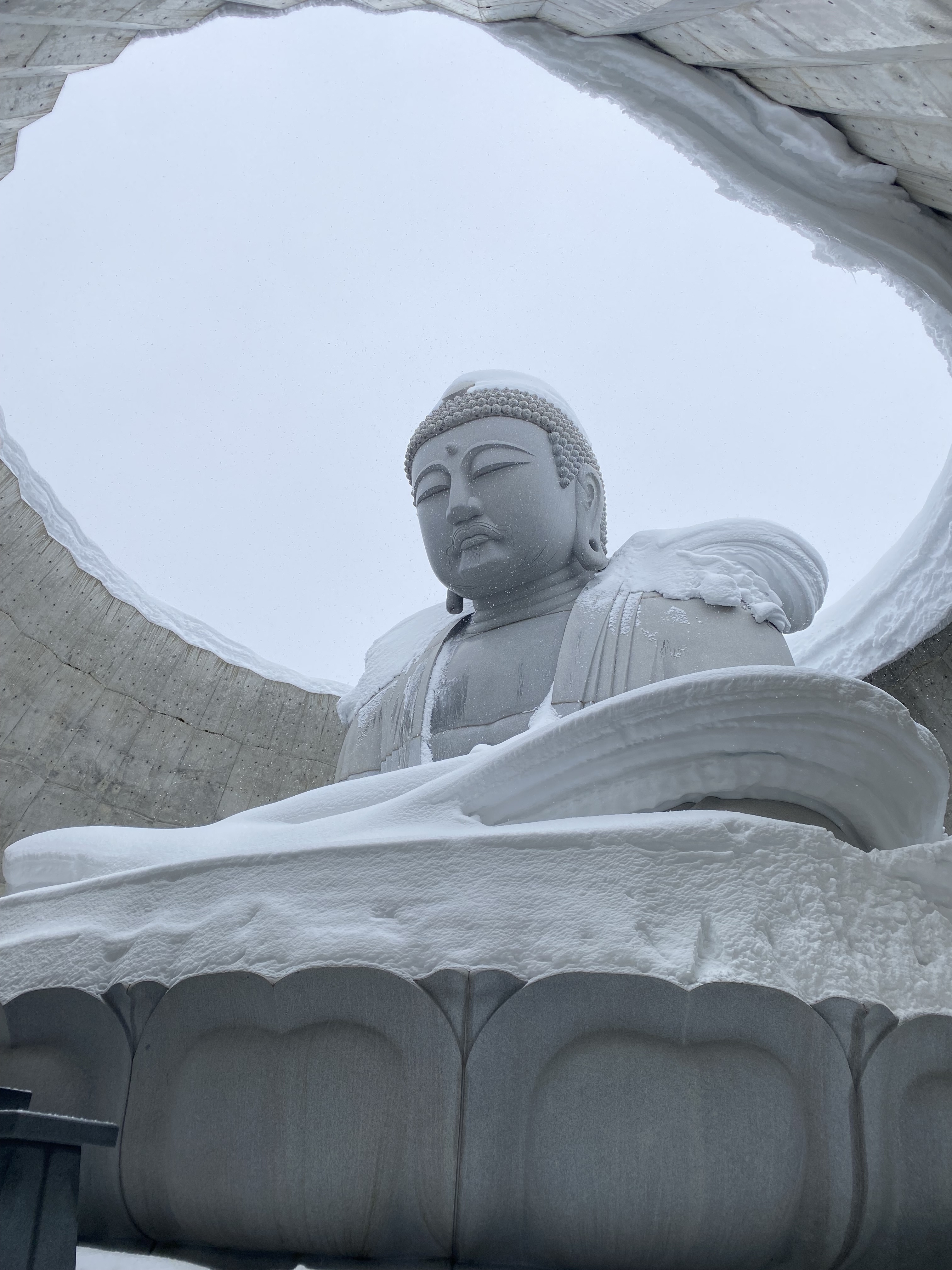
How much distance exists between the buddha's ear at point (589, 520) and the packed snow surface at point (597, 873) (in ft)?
3.96

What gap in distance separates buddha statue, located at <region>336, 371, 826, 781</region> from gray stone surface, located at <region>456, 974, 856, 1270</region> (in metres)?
1.36

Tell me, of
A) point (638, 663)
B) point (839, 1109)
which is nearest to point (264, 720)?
point (638, 663)

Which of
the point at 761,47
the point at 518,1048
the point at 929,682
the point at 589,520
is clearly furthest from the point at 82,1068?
the point at 929,682

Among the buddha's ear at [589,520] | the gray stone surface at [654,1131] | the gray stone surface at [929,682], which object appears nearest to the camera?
the gray stone surface at [654,1131]

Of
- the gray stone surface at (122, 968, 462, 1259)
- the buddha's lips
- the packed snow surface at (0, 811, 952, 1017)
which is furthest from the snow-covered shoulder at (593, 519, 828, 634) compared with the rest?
the gray stone surface at (122, 968, 462, 1259)

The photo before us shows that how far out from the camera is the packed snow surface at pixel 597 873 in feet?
3.92

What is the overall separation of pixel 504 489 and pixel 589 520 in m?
0.29

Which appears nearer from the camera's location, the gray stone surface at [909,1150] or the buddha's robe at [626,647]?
the gray stone surface at [909,1150]

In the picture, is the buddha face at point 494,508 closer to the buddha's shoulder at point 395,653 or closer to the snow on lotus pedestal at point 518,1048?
the buddha's shoulder at point 395,653

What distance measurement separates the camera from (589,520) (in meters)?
2.85

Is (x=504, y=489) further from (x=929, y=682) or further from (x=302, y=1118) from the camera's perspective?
(x=929, y=682)

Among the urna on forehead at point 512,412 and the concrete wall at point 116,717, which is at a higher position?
the urna on forehead at point 512,412

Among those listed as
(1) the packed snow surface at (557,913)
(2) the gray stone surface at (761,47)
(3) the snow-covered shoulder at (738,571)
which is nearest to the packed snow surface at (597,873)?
(1) the packed snow surface at (557,913)

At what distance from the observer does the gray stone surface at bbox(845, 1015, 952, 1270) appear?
108 centimetres
